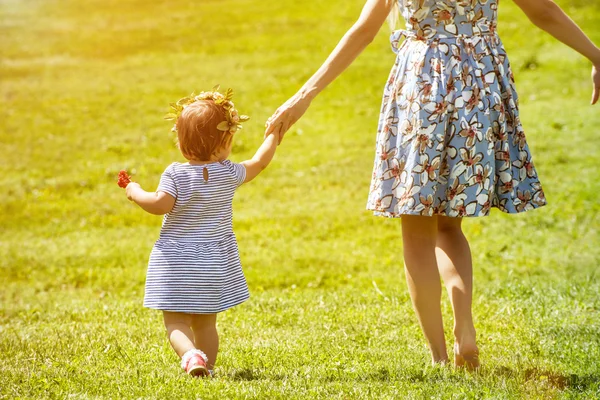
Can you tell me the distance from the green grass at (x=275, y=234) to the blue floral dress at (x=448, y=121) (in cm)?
85

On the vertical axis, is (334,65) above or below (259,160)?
above

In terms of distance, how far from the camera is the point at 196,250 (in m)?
4.42

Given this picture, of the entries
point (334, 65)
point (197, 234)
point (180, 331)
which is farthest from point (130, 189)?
point (334, 65)

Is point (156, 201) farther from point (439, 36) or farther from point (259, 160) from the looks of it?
point (439, 36)

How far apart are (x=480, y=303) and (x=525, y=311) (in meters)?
0.48

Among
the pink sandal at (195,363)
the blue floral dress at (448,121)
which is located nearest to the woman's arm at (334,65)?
the blue floral dress at (448,121)

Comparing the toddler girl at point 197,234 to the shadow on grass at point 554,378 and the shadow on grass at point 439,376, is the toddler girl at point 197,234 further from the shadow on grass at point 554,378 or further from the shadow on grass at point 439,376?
the shadow on grass at point 554,378

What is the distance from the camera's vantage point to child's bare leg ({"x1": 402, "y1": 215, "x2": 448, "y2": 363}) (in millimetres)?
4469

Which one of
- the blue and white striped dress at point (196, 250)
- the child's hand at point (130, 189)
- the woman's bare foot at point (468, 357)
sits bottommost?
the woman's bare foot at point (468, 357)

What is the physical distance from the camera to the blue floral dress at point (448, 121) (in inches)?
170

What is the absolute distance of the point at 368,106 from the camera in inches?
678

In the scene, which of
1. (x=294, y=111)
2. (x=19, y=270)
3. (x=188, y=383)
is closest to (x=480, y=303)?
(x=294, y=111)

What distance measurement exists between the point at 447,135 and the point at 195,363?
5.37 feet

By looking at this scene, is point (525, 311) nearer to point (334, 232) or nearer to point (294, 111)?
point (294, 111)
